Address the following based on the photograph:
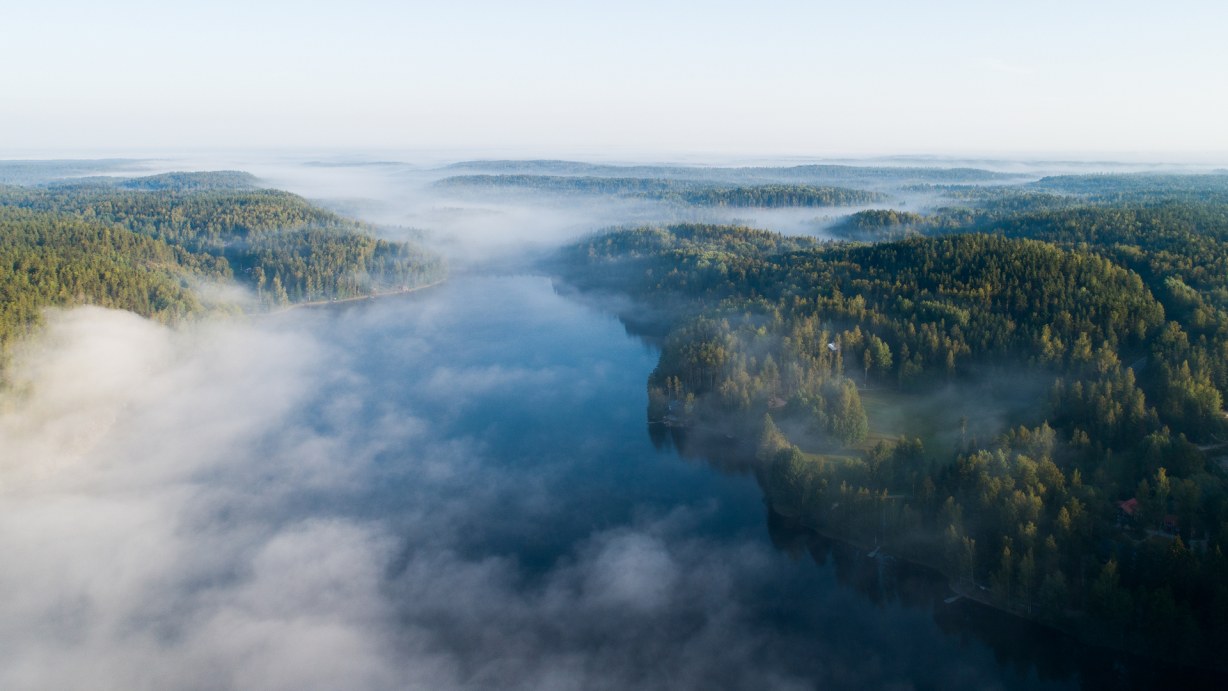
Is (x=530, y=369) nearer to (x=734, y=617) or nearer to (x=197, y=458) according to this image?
(x=197, y=458)

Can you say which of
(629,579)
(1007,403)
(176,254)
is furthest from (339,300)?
(1007,403)

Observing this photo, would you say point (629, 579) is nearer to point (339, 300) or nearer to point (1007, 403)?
point (1007, 403)

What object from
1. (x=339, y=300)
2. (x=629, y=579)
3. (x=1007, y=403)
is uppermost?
(x=1007, y=403)

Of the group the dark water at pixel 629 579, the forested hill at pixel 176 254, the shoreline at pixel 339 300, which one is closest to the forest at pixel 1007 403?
the dark water at pixel 629 579

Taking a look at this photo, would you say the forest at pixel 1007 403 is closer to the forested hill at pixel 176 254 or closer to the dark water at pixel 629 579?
the dark water at pixel 629 579

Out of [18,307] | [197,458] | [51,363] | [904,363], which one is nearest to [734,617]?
[904,363]
